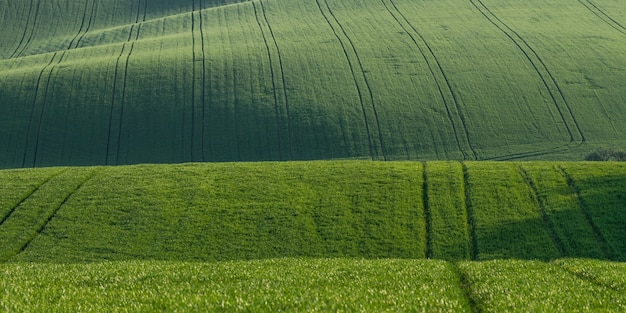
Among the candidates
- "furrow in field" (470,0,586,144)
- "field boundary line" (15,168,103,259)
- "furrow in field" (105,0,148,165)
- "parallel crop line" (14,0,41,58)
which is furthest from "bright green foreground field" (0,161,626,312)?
"parallel crop line" (14,0,41,58)

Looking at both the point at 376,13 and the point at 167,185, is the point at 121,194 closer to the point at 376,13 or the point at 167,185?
the point at 167,185

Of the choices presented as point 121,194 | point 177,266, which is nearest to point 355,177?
point 121,194

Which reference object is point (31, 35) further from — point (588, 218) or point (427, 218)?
point (588, 218)

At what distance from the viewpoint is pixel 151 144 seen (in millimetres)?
67250

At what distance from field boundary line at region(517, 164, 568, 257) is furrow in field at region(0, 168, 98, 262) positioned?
28509 mm

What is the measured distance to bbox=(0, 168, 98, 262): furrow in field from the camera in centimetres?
3303

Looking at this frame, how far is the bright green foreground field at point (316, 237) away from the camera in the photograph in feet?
50.5

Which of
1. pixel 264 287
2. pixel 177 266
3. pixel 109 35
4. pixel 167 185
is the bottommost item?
pixel 109 35

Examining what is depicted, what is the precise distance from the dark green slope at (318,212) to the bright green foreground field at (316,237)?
0.36ft

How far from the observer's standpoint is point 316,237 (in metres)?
33.2

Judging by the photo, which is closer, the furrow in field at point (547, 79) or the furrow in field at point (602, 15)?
the furrow in field at point (547, 79)

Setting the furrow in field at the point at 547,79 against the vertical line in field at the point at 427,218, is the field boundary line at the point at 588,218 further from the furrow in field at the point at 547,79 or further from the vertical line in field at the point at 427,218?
the furrow in field at the point at 547,79

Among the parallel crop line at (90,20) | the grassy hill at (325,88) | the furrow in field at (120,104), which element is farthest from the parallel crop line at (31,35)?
the furrow in field at (120,104)

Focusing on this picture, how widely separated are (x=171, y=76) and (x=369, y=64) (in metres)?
26.1
